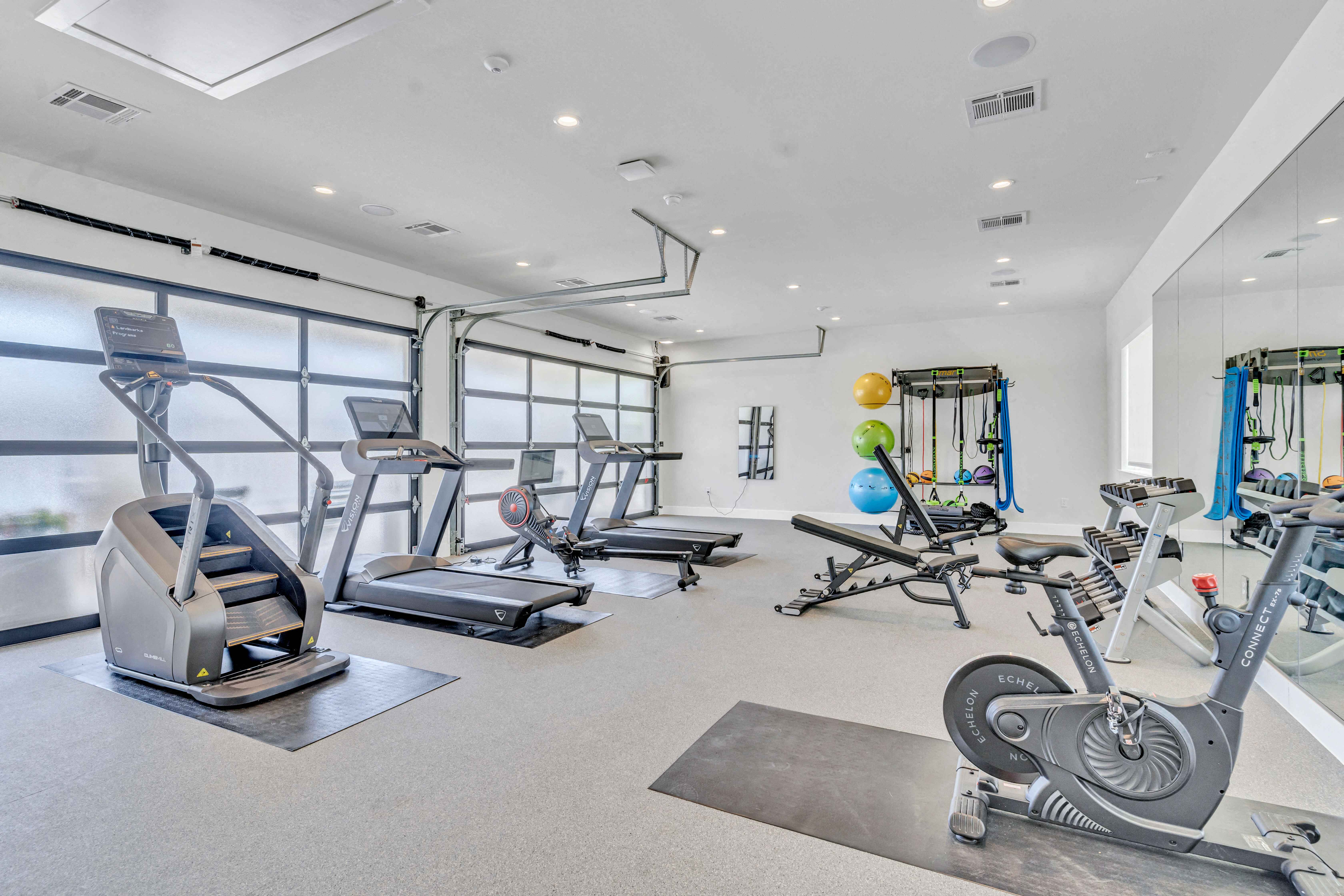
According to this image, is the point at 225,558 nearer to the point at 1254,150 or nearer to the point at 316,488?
the point at 316,488

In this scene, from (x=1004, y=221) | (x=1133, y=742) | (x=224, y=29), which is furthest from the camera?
(x=1004, y=221)

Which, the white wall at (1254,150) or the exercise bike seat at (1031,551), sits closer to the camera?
the exercise bike seat at (1031,551)

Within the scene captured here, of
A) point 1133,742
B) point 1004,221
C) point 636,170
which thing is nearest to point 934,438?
point 1004,221

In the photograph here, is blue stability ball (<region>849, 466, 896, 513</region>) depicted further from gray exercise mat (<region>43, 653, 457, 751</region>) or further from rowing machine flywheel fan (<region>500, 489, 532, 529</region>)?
gray exercise mat (<region>43, 653, 457, 751</region>)

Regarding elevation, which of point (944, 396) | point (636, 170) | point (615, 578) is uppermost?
point (636, 170)

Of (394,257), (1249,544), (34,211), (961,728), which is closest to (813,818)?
(961,728)

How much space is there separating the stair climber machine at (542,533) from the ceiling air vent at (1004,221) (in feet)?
12.6

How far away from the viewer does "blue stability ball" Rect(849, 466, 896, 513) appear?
8672 mm

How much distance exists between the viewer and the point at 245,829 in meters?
2.03

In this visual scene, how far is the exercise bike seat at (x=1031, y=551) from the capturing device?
209 cm

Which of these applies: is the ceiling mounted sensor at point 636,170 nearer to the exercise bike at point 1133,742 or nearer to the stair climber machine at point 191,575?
the stair climber machine at point 191,575

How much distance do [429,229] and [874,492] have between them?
6.43m

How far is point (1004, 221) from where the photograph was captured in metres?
5.27

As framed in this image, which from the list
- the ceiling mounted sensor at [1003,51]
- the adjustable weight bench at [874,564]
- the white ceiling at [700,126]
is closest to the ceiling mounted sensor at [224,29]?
the white ceiling at [700,126]
